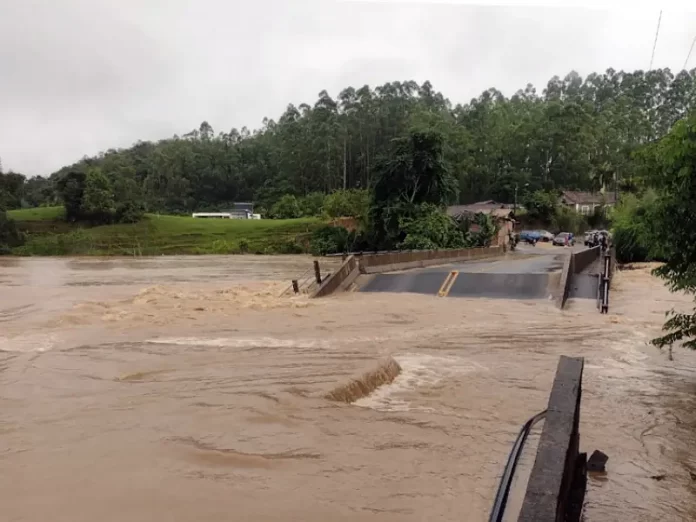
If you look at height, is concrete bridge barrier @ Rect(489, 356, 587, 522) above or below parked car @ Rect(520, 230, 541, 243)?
below

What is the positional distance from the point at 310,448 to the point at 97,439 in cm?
238

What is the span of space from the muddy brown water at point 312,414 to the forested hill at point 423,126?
180ft

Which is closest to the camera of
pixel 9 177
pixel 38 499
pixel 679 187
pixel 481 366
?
pixel 38 499

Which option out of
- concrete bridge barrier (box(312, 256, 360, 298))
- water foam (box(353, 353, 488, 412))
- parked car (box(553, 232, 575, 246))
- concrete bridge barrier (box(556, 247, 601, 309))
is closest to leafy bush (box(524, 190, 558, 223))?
parked car (box(553, 232, 575, 246))

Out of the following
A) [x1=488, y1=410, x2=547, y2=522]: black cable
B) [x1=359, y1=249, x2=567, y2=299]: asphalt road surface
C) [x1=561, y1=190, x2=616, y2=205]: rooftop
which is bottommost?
[x1=488, y1=410, x2=547, y2=522]: black cable

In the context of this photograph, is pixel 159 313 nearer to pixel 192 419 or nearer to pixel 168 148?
pixel 192 419

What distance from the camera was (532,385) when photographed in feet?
33.2

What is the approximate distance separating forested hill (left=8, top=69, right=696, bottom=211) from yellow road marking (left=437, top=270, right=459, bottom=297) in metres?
46.3

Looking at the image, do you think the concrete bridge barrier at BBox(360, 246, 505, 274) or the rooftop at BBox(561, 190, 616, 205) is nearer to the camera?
the concrete bridge barrier at BBox(360, 246, 505, 274)

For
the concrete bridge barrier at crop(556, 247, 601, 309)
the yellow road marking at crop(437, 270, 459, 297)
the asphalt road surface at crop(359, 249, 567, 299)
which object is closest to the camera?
the concrete bridge barrier at crop(556, 247, 601, 309)

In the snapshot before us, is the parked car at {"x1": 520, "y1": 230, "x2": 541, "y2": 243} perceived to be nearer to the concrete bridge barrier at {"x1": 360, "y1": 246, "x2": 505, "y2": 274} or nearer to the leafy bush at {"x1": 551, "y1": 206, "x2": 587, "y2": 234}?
the leafy bush at {"x1": 551, "y1": 206, "x2": 587, "y2": 234}

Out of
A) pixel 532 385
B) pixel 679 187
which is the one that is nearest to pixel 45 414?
pixel 532 385

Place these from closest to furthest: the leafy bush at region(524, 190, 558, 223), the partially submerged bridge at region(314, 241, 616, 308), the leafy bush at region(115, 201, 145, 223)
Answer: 1. the partially submerged bridge at region(314, 241, 616, 308)
2. the leafy bush at region(115, 201, 145, 223)
3. the leafy bush at region(524, 190, 558, 223)

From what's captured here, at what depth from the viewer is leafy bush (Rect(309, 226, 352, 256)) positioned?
52719 mm
